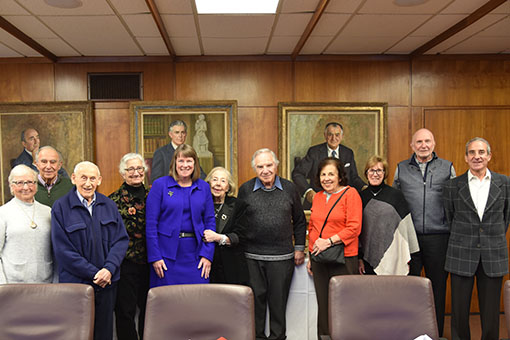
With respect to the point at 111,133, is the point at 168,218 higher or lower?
lower

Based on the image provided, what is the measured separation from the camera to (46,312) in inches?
71.9

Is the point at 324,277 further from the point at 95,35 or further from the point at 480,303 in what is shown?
the point at 95,35

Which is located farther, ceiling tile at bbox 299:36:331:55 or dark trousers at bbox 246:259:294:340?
ceiling tile at bbox 299:36:331:55

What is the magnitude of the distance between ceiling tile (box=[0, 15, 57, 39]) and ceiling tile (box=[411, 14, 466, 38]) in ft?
10.8

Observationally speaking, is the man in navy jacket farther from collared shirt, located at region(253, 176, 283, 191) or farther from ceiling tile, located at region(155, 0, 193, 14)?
ceiling tile, located at region(155, 0, 193, 14)

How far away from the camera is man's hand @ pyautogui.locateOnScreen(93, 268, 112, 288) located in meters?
2.40

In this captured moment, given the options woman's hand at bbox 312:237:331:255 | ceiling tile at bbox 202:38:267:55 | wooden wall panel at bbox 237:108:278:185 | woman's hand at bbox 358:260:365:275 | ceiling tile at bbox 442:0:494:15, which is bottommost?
woman's hand at bbox 358:260:365:275

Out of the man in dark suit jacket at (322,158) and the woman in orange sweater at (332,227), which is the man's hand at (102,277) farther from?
the man in dark suit jacket at (322,158)

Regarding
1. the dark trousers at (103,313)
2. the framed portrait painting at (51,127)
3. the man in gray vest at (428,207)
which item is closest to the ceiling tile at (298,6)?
the man in gray vest at (428,207)

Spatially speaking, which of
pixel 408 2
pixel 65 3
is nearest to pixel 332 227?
pixel 408 2

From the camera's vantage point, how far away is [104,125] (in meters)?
4.53

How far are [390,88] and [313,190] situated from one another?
4.78 feet

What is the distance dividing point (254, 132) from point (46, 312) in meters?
3.07

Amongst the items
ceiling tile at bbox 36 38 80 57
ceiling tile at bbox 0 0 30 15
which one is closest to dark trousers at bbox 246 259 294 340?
ceiling tile at bbox 0 0 30 15
